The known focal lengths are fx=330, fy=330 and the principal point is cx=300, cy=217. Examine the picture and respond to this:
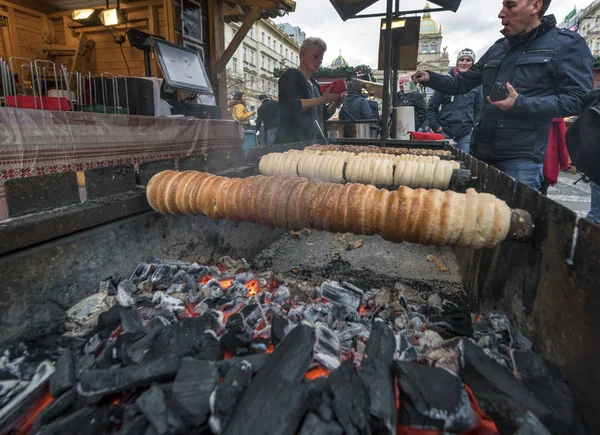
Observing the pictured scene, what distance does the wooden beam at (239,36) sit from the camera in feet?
28.1

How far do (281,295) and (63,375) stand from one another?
123cm

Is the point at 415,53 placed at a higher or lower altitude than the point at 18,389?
higher

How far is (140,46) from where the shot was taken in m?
5.12

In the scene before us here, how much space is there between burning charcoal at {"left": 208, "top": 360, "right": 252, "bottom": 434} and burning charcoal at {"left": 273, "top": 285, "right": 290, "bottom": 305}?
0.85 meters

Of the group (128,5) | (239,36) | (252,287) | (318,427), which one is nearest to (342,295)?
(252,287)

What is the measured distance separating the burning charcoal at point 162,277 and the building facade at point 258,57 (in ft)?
149

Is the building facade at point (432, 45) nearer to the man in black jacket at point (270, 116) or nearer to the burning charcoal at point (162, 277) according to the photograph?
the man in black jacket at point (270, 116)

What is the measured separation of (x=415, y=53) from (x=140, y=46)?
6.13 metres

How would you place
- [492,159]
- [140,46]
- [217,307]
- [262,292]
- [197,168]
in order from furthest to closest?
[140,46] < [492,159] < [197,168] < [262,292] < [217,307]

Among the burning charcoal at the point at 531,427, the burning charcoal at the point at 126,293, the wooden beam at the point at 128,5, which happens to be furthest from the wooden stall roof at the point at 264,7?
the burning charcoal at the point at 531,427

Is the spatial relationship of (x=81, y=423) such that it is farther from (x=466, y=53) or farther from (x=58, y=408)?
(x=466, y=53)

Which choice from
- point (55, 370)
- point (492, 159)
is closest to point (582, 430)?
point (55, 370)

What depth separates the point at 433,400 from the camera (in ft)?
4.02

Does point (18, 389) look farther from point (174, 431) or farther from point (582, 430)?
point (582, 430)
